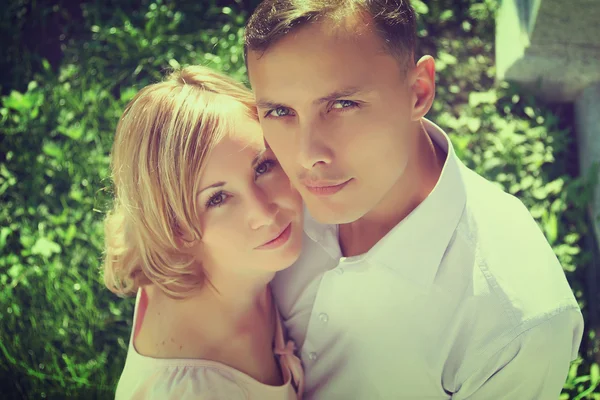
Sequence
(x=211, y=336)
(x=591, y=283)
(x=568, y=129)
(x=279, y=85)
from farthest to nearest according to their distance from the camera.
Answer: (x=568, y=129), (x=591, y=283), (x=211, y=336), (x=279, y=85)

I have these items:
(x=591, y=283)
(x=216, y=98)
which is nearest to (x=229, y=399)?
(x=216, y=98)

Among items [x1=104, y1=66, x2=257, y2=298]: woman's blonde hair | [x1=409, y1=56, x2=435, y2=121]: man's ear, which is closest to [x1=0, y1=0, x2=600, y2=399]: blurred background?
[x1=104, y1=66, x2=257, y2=298]: woman's blonde hair

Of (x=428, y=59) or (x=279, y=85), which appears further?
(x=428, y=59)

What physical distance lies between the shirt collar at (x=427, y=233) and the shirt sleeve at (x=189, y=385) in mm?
680

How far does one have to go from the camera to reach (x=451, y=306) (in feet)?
6.32

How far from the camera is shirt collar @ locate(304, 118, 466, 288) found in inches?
76.8

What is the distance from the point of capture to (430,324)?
1.98m

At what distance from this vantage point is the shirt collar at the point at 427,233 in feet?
6.40

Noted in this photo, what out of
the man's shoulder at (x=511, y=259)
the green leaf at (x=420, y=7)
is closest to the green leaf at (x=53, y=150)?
the green leaf at (x=420, y=7)

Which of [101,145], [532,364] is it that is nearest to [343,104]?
[532,364]

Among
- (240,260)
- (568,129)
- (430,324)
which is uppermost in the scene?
(240,260)

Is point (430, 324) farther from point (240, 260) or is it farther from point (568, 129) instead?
point (568, 129)

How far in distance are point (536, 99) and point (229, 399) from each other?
111 inches

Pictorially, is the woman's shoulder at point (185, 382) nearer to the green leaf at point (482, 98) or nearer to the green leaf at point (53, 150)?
the green leaf at point (53, 150)
